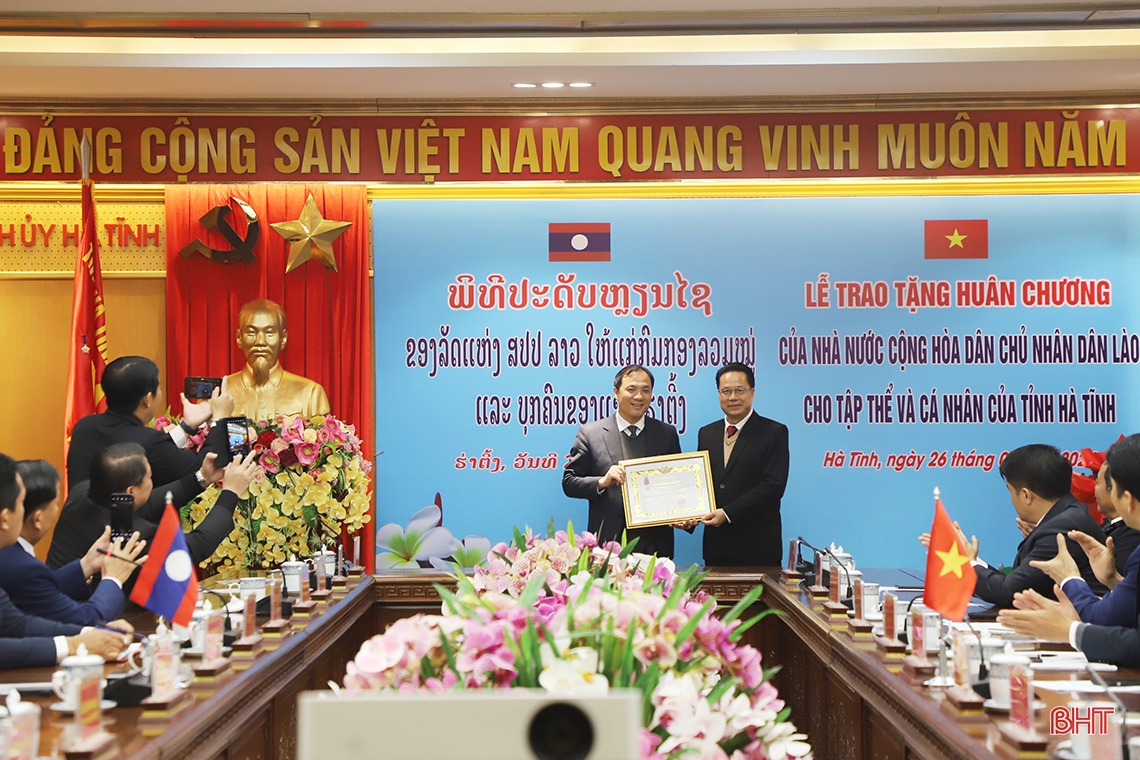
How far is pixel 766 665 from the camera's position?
4113 millimetres

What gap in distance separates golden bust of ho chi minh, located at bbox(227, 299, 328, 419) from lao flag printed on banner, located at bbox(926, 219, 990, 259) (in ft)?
11.0

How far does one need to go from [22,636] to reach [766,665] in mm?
2619

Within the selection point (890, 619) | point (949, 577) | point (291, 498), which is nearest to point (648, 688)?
point (949, 577)

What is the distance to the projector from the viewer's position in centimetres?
72

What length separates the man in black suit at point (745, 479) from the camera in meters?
4.96

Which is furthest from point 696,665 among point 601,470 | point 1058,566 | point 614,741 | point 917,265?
point 917,265

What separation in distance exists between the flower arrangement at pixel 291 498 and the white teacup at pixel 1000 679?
2.49 metres

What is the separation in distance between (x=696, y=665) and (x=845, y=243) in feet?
15.1

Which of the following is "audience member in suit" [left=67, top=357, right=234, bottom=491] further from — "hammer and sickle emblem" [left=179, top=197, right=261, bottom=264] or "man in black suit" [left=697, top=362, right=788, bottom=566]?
"man in black suit" [left=697, top=362, right=788, bottom=566]

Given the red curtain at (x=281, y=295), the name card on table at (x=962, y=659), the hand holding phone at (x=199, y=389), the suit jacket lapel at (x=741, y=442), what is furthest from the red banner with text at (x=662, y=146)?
the name card on table at (x=962, y=659)

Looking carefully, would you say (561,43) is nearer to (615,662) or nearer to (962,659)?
(962,659)

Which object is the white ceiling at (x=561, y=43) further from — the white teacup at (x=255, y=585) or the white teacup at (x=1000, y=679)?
the white teacup at (x=1000, y=679)

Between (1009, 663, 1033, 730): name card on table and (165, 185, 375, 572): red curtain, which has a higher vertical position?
(165, 185, 375, 572): red curtain

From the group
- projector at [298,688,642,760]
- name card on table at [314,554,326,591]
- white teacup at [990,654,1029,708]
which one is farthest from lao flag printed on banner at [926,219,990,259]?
projector at [298,688,642,760]
